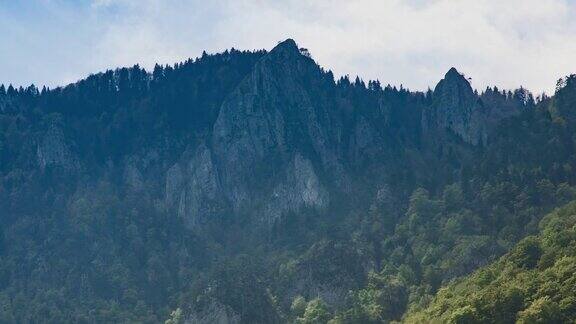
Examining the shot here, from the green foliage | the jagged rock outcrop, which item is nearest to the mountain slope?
the green foliage

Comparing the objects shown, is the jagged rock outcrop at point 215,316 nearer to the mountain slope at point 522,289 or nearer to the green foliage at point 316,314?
the green foliage at point 316,314

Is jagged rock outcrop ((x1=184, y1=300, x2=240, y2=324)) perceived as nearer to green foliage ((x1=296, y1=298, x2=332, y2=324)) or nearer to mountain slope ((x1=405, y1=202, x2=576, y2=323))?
green foliage ((x1=296, y1=298, x2=332, y2=324))

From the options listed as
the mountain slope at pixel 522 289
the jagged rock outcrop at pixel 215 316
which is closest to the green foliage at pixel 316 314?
the jagged rock outcrop at pixel 215 316

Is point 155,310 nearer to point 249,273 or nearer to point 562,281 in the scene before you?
point 249,273

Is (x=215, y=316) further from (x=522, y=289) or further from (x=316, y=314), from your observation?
(x=522, y=289)

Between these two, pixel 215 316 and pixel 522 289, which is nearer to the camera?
pixel 522 289

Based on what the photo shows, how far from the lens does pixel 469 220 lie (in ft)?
616

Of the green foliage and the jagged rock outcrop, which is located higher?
the jagged rock outcrop

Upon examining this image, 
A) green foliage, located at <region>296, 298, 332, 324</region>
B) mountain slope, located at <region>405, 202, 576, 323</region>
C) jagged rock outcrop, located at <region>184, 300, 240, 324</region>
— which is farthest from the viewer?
jagged rock outcrop, located at <region>184, 300, 240, 324</region>

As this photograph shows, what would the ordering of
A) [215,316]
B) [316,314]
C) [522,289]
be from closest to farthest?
[522,289]
[316,314]
[215,316]

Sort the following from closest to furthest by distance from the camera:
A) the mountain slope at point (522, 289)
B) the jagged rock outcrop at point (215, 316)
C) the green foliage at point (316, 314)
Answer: the mountain slope at point (522, 289), the green foliage at point (316, 314), the jagged rock outcrop at point (215, 316)

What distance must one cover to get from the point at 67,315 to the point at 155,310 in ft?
64.8

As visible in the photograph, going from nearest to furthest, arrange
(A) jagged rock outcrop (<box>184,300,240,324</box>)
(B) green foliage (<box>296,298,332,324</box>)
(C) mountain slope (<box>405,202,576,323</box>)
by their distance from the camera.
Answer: (C) mountain slope (<box>405,202,576,323</box>)
(B) green foliage (<box>296,298,332,324</box>)
(A) jagged rock outcrop (<box>184,300,240,324</box>)

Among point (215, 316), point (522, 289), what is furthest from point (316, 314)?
point (522, 289)
